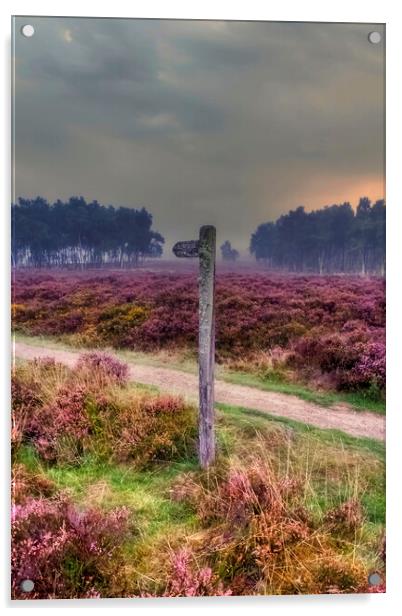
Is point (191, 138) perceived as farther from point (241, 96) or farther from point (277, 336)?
point (277, 336)

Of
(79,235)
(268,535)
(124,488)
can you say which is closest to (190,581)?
(268,535)

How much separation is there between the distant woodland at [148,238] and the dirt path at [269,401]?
2.70 ft

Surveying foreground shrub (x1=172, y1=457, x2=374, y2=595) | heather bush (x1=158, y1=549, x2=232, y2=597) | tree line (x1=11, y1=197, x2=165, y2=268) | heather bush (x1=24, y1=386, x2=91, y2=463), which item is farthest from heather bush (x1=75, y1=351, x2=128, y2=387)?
heather bush (x1=158, y1=549, x2=232, y2=597)

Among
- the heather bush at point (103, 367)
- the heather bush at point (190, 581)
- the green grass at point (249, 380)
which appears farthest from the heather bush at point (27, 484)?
the heather bush at point (190, 581)

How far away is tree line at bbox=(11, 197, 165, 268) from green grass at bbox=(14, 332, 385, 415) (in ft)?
2.22

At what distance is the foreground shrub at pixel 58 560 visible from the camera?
477cm

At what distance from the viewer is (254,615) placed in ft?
15.9

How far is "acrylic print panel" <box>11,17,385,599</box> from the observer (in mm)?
4863

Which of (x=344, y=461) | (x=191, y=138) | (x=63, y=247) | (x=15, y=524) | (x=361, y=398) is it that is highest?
(x=191, y=138)

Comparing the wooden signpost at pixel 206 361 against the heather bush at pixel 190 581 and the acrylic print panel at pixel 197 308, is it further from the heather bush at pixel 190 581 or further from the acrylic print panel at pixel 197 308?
the heather bush at pixel 190 581

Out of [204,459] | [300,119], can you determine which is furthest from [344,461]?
[300,119]

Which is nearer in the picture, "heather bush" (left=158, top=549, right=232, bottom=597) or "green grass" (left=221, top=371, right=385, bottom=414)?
"heather bush" (left=158, top=549, right=232, bottom=597)

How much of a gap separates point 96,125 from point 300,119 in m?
1.60

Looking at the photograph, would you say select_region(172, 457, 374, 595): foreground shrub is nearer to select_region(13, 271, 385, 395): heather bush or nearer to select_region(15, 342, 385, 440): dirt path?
select_region(15, 342, 385, 440): dirt path
